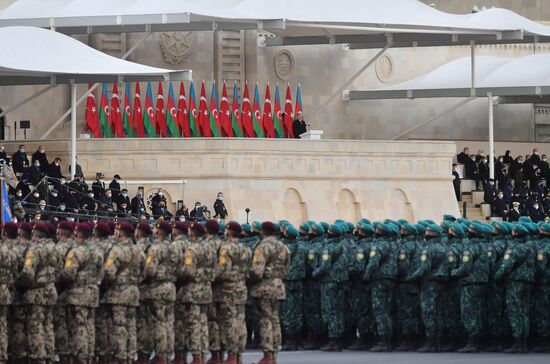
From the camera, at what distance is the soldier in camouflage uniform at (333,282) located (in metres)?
27.6

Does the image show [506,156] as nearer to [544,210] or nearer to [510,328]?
[544,210]

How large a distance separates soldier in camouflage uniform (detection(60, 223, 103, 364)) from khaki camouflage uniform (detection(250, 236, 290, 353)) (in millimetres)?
2256

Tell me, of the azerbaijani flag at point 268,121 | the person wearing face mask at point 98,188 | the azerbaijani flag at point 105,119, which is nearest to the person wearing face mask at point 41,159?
the person wearing face mask at point 98,188

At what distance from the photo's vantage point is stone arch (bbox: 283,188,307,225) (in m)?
48.1

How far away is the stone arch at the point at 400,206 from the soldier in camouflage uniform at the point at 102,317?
26.8 meters

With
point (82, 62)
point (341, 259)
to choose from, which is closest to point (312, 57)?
point (82, 62)

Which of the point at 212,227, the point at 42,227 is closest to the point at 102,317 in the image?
the point at 42,227

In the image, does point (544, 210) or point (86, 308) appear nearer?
point (86, 308)

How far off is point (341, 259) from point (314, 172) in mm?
21030

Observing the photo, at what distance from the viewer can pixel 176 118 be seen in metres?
50.5

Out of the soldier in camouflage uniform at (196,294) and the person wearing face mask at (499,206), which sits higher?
the person wearing face mask at (499,206)

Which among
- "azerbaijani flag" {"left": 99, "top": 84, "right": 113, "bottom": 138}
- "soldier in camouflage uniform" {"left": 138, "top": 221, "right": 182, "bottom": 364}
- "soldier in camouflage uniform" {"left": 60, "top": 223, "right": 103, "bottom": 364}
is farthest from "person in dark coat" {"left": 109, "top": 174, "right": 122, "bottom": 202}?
"soldier in camouflage uniform" {"left": 60, "top": 223, "right": 103, "bottom": 364}

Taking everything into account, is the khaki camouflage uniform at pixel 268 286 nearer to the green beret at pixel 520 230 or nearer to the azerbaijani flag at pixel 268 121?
the green beret at pixel 520 230

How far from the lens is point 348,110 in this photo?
58594 mm
